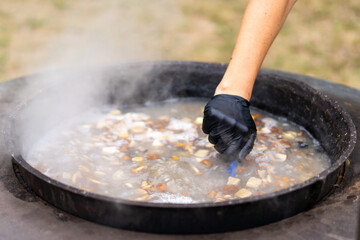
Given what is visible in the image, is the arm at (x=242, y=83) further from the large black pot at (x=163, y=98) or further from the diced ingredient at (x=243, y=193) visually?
the large black pot at (x=163, y=98)

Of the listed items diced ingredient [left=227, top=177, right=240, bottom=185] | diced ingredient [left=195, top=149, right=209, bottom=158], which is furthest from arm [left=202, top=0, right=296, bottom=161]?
diced ingredient [left=195, top=149, right=209, bottom=158]

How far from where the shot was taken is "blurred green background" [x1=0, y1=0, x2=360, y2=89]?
5.30 m

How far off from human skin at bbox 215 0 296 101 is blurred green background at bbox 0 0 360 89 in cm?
308

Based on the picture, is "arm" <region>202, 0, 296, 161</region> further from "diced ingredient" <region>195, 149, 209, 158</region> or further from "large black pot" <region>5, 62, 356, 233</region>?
"large black pot" <region>5, 62, 356, 233</region>

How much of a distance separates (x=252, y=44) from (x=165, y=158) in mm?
743

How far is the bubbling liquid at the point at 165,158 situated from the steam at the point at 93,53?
4.9 inches

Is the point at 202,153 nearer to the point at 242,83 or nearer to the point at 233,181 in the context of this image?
the point at 233,181

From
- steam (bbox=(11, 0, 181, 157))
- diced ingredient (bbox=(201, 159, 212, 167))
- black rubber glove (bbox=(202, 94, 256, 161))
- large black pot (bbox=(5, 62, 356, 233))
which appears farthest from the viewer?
steam (bbox=(11, 0, 181, 157))

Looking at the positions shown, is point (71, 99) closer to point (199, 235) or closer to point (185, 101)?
point (185, 101)

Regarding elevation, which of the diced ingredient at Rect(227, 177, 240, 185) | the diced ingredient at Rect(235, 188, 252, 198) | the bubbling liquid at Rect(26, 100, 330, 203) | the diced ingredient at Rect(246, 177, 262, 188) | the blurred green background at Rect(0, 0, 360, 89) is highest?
the diced ingredient at Rect(235, 188, 252, 198)

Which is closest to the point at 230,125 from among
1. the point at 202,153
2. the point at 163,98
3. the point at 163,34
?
the point at 202,153

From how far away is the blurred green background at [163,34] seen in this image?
530 centimetres

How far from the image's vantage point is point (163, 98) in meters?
3.00

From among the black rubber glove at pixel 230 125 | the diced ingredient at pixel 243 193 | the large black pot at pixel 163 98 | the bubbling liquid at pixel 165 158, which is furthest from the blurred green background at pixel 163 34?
the diced ingredient at pixel 243 193
